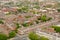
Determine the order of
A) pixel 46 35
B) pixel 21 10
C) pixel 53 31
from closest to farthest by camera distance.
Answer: pixel 46 35, pixel 53 31, pixel 21 10

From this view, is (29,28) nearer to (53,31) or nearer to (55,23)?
(53,31)

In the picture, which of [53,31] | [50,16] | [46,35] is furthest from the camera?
[50,16]

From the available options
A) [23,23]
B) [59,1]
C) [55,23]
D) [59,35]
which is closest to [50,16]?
[55,23]

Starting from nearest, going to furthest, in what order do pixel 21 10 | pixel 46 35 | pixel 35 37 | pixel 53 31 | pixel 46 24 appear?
pixel 35 37 < pixel 46 35 < pixel 53 31 < pixel 46 24 < pixel 21 10

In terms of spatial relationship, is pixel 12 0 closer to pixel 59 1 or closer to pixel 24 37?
pixel 59 1

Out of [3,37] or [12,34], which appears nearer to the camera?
[3,37]

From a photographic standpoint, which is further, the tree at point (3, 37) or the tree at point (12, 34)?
the tree at point (12, 34)

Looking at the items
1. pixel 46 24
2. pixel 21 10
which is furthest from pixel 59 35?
pixel 21 10

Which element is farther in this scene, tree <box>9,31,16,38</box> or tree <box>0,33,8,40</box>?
tree <box>9,31,16,38</box>

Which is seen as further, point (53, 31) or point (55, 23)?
point (55, 23)
